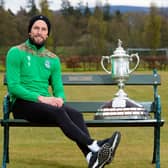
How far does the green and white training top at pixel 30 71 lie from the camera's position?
6.07 metres

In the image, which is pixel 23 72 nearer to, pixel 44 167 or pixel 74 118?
pixel 74 118

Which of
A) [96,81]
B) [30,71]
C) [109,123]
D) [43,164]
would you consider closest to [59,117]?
[109,123]

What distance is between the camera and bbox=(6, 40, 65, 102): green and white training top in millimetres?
6074

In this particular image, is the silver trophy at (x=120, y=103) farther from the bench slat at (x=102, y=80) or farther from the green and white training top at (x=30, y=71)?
the green and white training top at (x=30, y=71)

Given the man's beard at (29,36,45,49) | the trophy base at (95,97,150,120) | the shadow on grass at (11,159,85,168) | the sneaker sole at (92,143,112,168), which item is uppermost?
the man's beard at (29,36,45,49)

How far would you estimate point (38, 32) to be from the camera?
6.23 metres

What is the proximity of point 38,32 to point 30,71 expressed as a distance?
397 mm

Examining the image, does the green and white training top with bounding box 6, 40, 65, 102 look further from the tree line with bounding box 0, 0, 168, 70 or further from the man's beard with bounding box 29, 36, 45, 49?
the tree line with bounding box 0, 0, 168, 70

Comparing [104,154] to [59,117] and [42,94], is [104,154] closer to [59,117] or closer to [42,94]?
[59,117]

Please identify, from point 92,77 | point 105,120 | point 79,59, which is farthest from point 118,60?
point 79,59

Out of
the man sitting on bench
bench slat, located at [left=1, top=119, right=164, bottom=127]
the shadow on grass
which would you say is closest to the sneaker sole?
the man sitting on bench

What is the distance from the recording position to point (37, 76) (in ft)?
20.5

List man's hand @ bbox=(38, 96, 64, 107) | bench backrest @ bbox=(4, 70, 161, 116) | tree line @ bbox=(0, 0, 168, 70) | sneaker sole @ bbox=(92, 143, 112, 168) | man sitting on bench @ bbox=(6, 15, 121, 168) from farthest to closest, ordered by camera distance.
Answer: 1. tree line @ bbox=(0, 0, 168, 70)
2. bench backrest @ bbox=(4, 70, 161, 116)
3. man's hand @ bbox=(38, 96, 64, 107)
4. man sitting on bench @ bbox=(6, 15, 121, 168)
5. sneaker sole @ bbox=(92, 143, 112, 168)

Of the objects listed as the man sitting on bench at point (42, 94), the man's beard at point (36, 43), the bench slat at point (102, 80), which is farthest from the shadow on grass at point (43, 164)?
the man's beard at point (36, 43)
